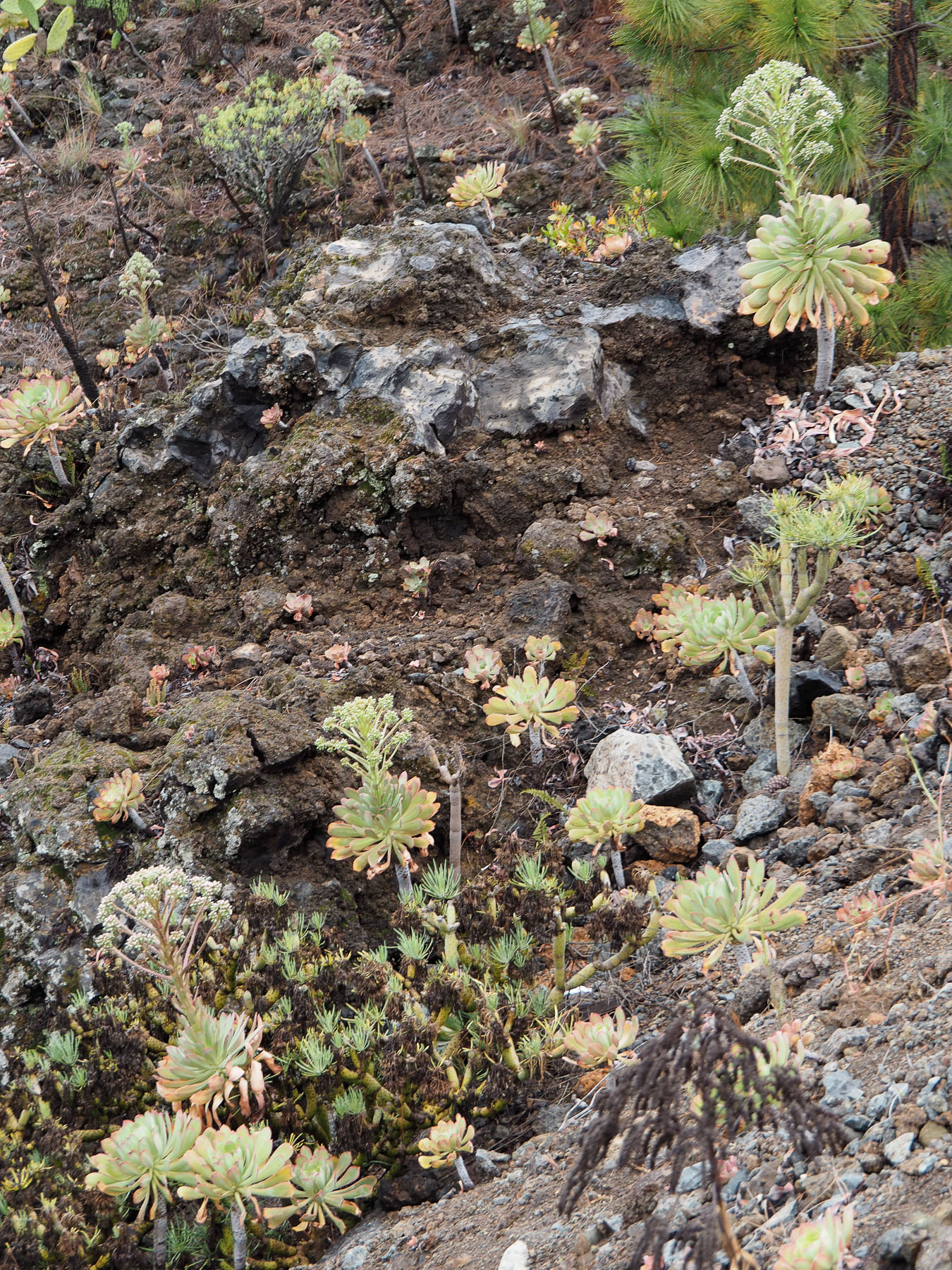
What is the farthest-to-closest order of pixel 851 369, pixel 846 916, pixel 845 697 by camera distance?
1. pixel 851 369
2. pixel 845 697
3. pixel 846 916

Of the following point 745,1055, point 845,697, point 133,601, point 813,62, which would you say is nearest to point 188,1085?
point 745,1055

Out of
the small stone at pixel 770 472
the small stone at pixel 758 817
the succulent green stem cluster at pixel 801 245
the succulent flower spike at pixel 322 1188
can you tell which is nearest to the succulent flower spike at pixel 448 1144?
the succulent flower spike at pixel 322 1188

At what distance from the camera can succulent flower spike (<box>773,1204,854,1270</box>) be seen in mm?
1374

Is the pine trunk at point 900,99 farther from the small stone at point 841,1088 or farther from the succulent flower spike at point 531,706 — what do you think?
the small stone at point 841,1088

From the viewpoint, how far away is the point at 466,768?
358cm

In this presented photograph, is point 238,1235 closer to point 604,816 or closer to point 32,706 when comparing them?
point 604,816

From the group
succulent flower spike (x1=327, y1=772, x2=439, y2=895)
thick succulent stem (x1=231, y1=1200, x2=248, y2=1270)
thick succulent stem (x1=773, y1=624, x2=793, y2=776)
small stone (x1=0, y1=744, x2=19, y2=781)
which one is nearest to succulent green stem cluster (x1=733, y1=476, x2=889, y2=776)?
thick succulent stem (x1=773, y1=624, x2=793, y2=776)

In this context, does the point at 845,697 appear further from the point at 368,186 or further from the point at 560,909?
the point at 368,186

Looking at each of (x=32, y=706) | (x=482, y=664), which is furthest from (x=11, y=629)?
(x=482, y=664)

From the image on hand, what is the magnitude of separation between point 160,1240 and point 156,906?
777 millimetres

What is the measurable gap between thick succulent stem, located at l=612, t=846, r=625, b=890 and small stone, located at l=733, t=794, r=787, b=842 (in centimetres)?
38

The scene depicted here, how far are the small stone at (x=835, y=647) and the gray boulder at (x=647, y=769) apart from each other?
0.61 m

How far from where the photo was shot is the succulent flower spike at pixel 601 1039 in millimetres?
2326

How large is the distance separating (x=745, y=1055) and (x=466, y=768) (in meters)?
2.26
